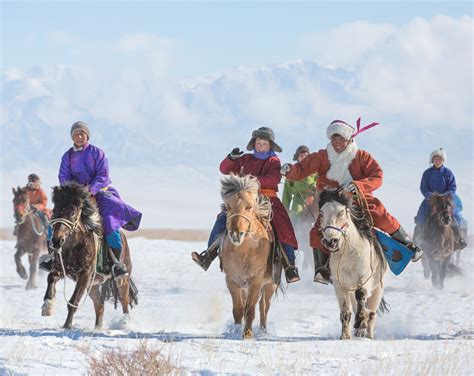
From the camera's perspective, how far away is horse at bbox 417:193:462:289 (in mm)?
18797

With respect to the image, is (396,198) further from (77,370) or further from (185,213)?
(77,370)

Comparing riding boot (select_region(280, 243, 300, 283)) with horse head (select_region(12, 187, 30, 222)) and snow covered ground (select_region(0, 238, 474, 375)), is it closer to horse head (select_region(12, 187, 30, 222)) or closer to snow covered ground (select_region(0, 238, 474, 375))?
snow covered ground (select_region(0, 238, 474, 375))

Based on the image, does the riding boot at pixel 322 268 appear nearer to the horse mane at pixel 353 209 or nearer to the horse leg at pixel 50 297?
the horse mane at pixel 353 209

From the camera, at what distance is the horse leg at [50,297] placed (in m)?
10.5

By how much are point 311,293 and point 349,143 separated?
8243 mm

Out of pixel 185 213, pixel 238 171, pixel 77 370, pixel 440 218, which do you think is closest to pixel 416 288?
pixel 440 218

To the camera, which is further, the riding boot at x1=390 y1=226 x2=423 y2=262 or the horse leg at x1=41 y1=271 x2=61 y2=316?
the riding boot at x1=390 y1=226 x2=423 y2=262

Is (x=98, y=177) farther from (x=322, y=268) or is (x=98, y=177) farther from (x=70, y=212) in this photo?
(x=322, y=268)

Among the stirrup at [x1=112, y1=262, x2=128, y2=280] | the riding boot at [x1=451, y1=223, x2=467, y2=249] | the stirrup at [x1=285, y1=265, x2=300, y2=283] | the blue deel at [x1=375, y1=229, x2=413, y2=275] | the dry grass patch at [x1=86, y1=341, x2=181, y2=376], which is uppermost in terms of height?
the riding boot at [x1=451, y1=223, x2=467, y2=249]

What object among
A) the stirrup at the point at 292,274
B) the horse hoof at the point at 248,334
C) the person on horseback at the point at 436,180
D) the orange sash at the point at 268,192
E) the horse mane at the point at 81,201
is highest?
the person on horseback at the point at 436,180

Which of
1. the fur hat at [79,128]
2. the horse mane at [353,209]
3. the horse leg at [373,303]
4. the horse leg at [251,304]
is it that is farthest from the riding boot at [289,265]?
the fur hat at [79,128]

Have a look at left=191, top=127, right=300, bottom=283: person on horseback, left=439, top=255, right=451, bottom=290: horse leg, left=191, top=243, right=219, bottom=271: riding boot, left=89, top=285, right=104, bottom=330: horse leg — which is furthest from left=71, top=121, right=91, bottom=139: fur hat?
left=439, top=255, right=451, bottom=290: horse leg

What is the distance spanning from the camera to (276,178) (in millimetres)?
11391

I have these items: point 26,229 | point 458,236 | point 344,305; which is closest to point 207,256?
point 344,305
